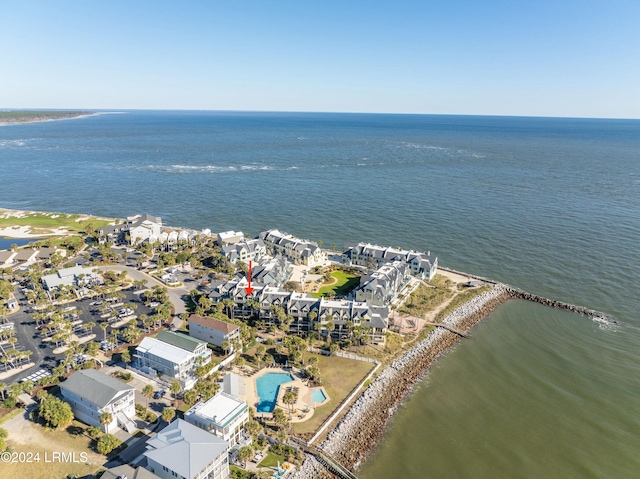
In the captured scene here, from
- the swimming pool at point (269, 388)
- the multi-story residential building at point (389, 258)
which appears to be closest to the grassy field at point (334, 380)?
the swimming pool at point (269, 388)

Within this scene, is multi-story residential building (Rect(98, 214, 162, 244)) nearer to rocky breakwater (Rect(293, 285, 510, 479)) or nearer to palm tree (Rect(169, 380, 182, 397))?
palm tree (Rect(169, 380, 182, 397))

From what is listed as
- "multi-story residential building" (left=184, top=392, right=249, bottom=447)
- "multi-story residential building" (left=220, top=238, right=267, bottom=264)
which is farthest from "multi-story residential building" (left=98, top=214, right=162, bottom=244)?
"multi-story residential building" (left=184, top=392, right=249, bottom=447)

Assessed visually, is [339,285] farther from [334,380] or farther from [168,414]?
[168,414]

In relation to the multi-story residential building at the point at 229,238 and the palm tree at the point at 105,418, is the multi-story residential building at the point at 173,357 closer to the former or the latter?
the palm tree at the point at 105,418

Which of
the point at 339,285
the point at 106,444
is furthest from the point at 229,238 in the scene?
the point at 106,444

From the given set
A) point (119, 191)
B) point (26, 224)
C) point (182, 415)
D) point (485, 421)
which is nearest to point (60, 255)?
point (26, 224)

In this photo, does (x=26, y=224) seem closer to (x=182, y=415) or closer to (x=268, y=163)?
(x=182, y=415)
